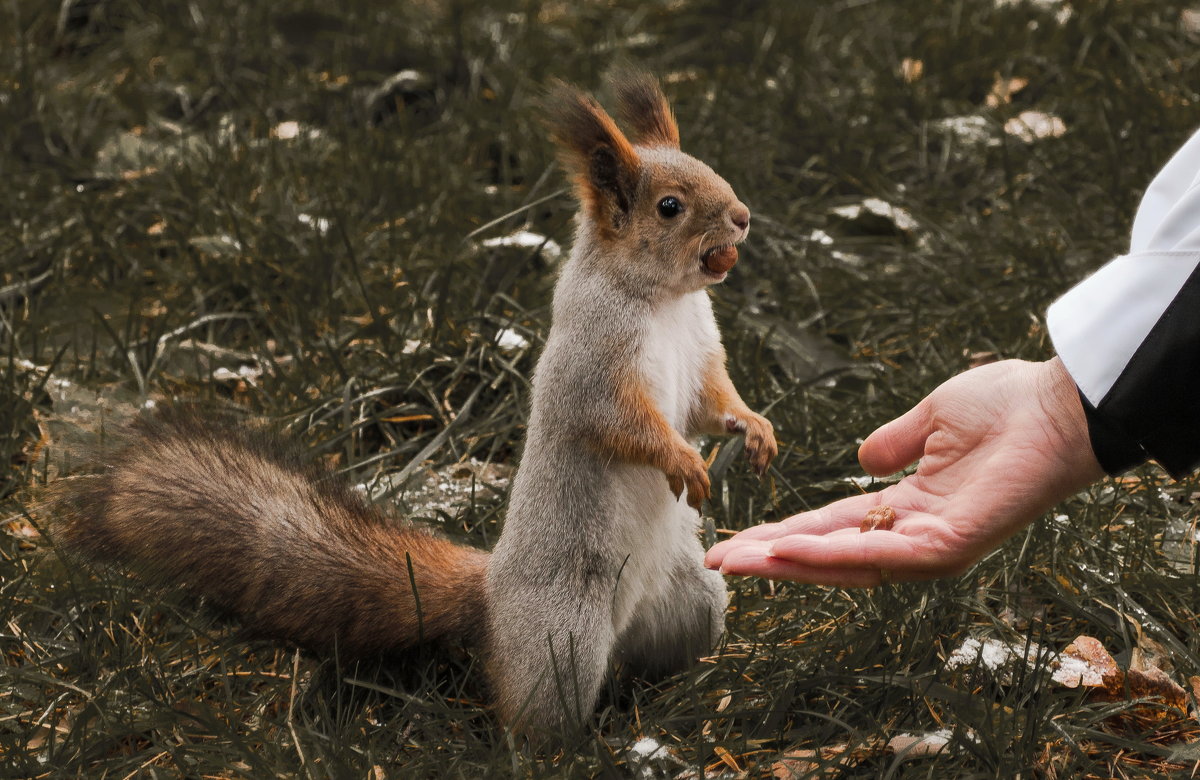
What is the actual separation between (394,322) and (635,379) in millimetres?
1227

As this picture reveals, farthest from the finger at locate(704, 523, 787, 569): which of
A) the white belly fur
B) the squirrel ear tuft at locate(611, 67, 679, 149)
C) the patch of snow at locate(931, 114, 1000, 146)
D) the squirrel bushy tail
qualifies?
the patch of snow at locate(931, 114, 1000, 146)

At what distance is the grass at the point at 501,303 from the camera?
1845 mm

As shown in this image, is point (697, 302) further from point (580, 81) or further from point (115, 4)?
point (115, 4)

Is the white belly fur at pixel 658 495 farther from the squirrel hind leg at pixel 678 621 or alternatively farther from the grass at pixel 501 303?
the grass at pixel 501 303

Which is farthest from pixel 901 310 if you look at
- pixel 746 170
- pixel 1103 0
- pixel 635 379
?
pixel 1103 0

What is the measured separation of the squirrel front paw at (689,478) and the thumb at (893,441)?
24 centimetres

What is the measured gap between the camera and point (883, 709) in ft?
6.00

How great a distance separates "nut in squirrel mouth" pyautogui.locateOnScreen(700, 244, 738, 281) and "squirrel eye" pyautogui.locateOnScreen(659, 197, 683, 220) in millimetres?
79

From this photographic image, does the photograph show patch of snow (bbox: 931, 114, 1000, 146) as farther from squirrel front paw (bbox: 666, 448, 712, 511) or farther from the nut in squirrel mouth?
squirrel front paw (bbox: 666, 448, 712, 511)

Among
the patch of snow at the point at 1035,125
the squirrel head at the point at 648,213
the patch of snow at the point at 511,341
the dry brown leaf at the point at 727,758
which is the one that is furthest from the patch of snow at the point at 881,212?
the dry brown leaf at the point at 727,758

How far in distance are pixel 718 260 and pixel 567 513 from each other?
1.47 feet

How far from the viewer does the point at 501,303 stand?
2.95 m

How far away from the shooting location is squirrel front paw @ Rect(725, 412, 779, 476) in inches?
78.0

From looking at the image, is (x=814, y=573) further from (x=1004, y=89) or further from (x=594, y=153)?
(x=1004, y=89)
